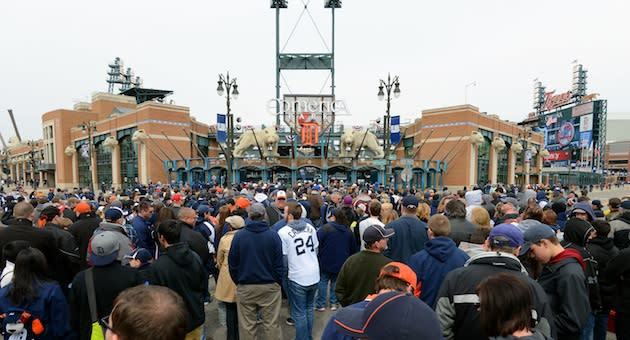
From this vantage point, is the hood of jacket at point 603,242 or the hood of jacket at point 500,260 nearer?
the hood of jacket at point 500,260

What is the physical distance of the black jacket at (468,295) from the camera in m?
2.30

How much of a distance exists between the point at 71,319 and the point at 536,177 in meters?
60.0

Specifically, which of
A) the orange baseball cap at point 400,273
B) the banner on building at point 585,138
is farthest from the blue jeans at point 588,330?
the banner on building at point 585,138

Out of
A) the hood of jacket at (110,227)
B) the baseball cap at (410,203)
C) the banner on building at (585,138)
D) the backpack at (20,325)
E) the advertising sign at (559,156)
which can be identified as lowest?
the backpack at (20,325)

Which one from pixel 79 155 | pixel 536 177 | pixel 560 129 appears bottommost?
pixel 536 177

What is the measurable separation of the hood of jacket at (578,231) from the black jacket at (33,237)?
6518mm

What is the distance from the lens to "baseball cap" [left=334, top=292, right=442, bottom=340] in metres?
1.48

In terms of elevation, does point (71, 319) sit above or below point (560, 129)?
below

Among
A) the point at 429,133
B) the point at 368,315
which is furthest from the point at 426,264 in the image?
the point at 429,133

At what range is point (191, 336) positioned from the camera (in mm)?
3523

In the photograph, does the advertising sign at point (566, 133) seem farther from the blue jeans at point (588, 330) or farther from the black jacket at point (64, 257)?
the black jacket at point (64, 257)

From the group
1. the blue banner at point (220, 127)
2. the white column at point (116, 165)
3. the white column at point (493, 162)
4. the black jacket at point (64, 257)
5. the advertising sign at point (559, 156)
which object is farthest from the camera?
the advertising sign at point (559, 156)

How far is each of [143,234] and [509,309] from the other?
18.2 feet

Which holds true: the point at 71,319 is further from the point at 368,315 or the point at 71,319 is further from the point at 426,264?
the point at 426,264
